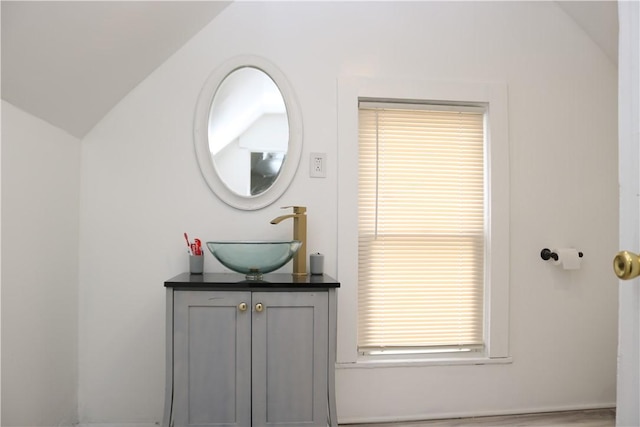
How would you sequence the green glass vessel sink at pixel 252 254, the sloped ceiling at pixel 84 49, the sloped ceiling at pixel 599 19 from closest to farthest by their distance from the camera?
the sloped ceiling at pixel 84 49 < the green glass vessel sink at pixel 252 254 < the sloped ceiling at pixel 599 19

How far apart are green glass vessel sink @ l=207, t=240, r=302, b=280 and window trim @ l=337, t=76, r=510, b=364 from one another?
44 cm

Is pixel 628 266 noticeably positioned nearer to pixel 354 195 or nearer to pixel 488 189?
pixel 354 195

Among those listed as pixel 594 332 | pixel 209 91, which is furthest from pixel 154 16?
pixel 594 332

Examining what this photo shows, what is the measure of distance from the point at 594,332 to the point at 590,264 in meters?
0.38

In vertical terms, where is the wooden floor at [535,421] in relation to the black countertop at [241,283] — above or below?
below

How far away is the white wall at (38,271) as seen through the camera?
59.3 inches

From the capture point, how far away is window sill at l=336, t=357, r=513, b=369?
84.3 inches

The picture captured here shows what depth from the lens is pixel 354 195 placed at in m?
2.15

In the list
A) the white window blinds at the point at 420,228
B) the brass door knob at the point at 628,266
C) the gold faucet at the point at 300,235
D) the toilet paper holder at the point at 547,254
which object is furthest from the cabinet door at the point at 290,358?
the toilet paper holder at the point at 547,254

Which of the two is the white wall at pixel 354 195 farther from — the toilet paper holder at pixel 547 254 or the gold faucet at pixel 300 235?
the gold faucet at pixel 300 235

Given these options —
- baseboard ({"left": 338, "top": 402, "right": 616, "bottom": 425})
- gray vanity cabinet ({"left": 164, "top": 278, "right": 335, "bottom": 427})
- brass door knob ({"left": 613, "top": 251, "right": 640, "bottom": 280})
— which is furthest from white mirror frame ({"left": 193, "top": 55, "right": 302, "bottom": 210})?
brass door knob ({"left": 613, "top": 251, "right": 640, "bottom": 280})

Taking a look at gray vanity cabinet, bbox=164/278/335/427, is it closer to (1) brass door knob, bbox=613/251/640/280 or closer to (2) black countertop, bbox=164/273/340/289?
(2) black countertop, bbox=164/273/340/289

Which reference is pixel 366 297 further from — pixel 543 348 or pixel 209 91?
pixel 209 91

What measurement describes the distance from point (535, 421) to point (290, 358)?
1411 mm
